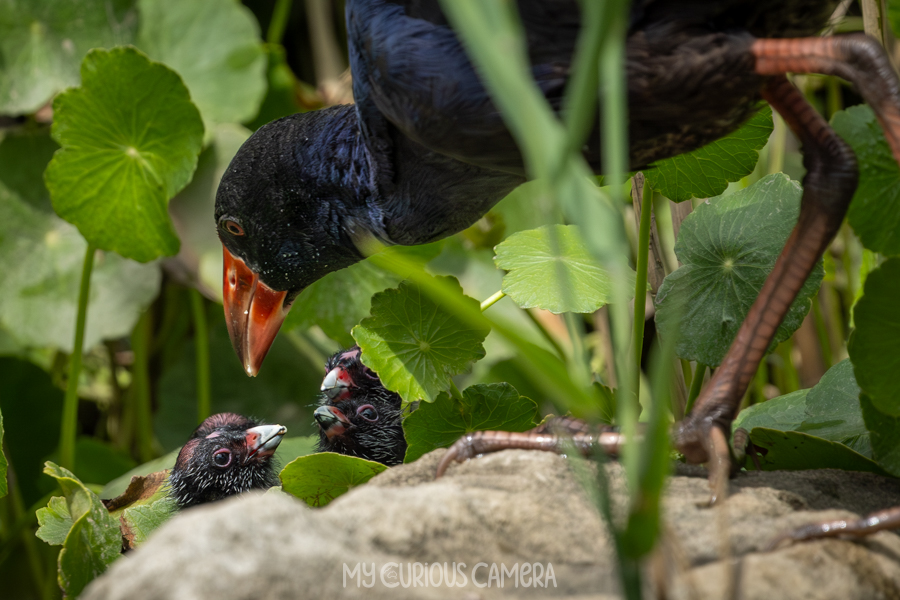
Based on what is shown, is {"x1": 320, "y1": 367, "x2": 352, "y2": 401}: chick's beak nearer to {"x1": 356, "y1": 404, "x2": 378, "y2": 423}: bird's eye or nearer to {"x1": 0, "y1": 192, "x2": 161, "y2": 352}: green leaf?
{"x1": 356, "y1": 404, "x2": 378, "y2": 423}: bird's eye

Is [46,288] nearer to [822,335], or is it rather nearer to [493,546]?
[493,546]

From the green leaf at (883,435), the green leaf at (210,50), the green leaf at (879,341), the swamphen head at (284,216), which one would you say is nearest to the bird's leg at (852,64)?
the green leaf at (879,341)

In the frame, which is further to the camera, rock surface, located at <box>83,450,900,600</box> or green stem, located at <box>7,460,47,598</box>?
green stem, located at <box>7,460,47,598</box>

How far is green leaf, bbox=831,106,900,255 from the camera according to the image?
1363 millimetres

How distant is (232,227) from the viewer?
190cm

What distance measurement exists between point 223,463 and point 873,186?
1511 mm

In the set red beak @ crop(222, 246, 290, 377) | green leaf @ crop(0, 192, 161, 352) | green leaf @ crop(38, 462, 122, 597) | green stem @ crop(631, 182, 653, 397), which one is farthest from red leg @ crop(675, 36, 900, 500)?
green leaf @ crop(0, 192, 161, 352)

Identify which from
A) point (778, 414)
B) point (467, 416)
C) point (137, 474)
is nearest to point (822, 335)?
point (778, 414)

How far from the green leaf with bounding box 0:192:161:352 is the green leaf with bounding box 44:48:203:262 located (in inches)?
30.8

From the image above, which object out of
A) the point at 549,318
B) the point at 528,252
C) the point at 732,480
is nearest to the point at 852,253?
the point at 549,318

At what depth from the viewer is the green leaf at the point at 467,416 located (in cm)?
156

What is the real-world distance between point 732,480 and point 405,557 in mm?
549

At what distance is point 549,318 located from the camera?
9.30 ft

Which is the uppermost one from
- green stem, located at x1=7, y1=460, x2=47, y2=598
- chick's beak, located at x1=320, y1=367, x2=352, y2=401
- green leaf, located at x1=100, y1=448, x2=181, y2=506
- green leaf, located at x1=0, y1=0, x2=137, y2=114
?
green leaf, located at x1=0, y1=0, x2=137, y2=114
